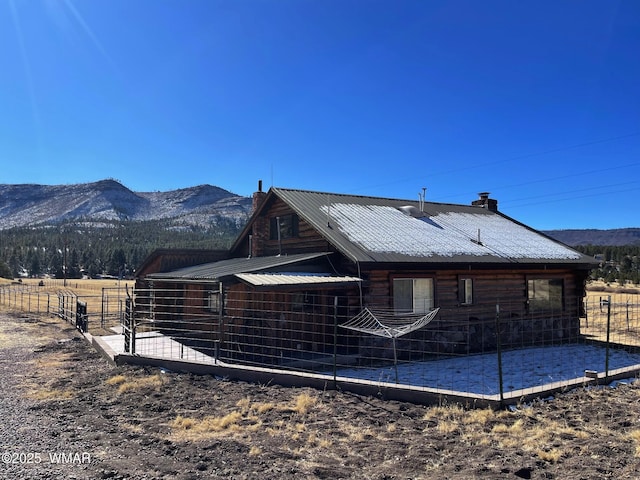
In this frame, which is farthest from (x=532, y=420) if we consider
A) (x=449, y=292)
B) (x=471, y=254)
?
(x=471, y=254)

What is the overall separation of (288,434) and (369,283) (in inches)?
276

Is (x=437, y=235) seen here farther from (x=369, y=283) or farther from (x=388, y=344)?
(x=388, y=344)

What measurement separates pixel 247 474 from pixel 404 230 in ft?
41.1

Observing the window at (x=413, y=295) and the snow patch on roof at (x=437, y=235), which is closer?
the window at (x=413, y=295)

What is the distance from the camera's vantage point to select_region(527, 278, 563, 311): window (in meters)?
17.3

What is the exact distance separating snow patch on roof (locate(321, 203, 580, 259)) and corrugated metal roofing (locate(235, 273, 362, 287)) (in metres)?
1.74

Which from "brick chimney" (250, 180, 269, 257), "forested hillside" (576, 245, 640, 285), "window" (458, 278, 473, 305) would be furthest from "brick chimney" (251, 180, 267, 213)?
"forested hillside" (576, 245, 640, 285)

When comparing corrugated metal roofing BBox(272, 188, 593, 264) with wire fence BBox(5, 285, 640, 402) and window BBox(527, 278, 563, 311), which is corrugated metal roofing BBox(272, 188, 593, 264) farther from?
wire fence BBox(5, 285, 640, 402)

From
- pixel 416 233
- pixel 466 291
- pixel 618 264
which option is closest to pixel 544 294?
pixel 466 291

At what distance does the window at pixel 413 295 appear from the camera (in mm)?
14438

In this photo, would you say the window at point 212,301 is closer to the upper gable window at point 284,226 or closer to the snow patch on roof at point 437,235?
the upper gable window at point 284,226

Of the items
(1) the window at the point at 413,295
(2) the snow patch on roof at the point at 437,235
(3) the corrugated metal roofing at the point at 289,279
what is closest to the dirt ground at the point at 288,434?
(3) the corrugated metal roofing at the point at 289,279

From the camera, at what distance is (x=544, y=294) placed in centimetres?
1767

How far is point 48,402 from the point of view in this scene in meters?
8.91
